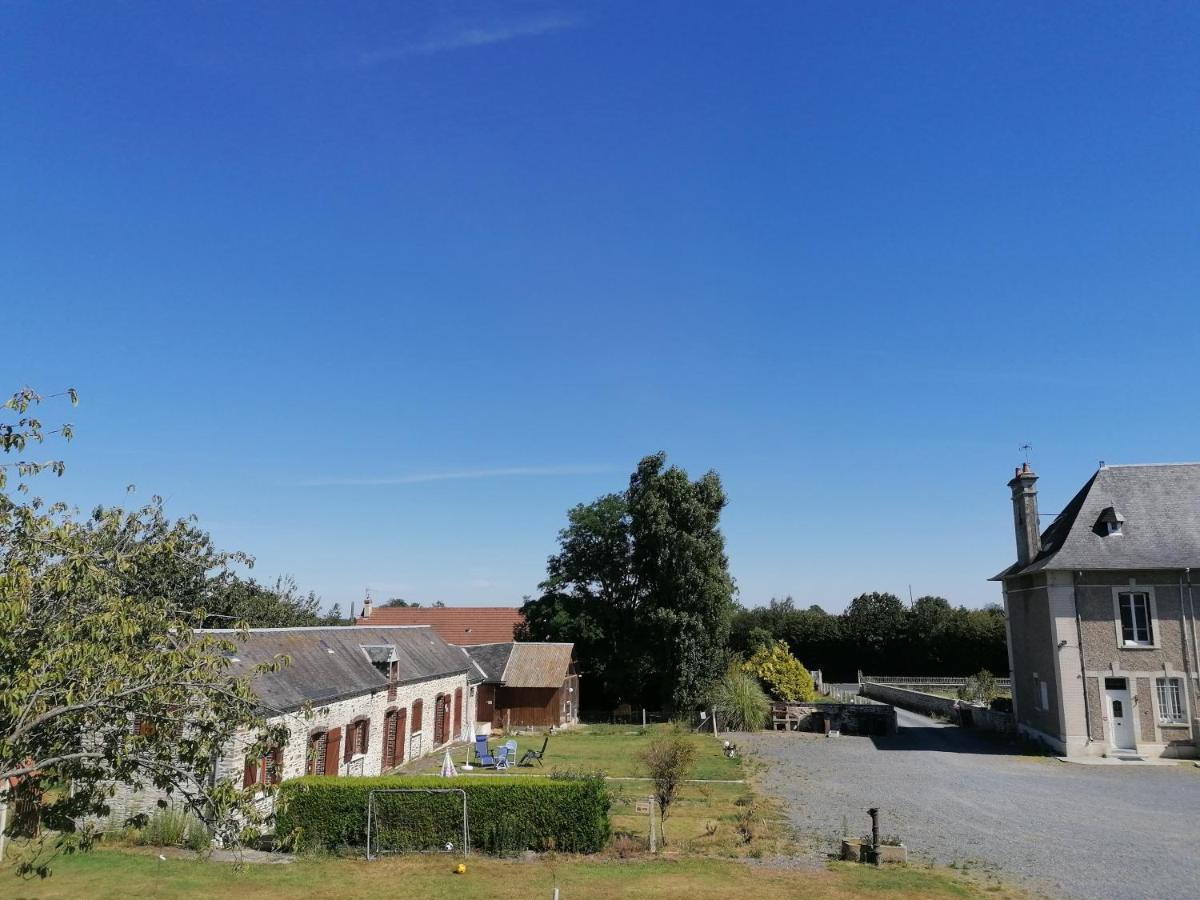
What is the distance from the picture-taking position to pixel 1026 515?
1201 inches

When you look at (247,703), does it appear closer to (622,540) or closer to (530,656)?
(530,656)

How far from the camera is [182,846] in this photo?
1512cm

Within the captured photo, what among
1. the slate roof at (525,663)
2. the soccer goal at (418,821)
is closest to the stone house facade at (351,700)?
the soccer goal at (418,821)

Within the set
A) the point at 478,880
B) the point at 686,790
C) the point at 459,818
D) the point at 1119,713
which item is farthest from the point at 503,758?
the point at 1119,713

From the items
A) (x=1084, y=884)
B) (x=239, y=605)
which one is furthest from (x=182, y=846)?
(x=239, y=605)

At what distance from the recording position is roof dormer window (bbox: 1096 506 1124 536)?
2777 cm

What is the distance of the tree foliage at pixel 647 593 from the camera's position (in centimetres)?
3812

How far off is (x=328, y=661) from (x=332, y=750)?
2.75 m

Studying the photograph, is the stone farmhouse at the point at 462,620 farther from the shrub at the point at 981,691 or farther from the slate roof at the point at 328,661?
the shrub at the point at 981,691

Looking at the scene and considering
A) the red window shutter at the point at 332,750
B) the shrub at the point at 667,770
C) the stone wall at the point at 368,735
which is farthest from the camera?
the red window shutter at the point at 332,750

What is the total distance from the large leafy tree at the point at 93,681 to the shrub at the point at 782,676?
1284 inches

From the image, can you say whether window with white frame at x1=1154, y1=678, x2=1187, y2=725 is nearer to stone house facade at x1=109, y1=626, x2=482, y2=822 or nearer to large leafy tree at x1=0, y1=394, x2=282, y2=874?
stone house facade at x1=109, y1=626, x2=482, y2=822

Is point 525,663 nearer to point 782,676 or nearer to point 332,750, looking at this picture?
point 782,676

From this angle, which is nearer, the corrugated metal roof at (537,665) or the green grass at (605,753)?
the green grass at (605,753)
